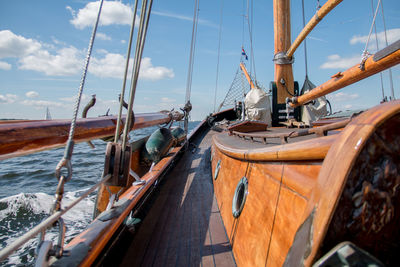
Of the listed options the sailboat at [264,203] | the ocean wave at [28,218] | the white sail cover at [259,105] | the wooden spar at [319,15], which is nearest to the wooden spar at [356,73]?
the sailboat at [264,203]

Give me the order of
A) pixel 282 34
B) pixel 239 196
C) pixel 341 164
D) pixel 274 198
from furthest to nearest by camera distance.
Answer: pixel 282 34 < pixel 239 196 < pixel 274 198 < pixel 341 164

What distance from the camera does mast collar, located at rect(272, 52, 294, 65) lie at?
6496mm

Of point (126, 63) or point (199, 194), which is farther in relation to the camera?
point (199, 194)

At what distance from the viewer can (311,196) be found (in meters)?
0.83

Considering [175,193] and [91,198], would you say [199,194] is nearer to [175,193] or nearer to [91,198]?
[175,193]

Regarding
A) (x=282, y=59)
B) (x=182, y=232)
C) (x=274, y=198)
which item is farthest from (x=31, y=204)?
(x=282, y=59)

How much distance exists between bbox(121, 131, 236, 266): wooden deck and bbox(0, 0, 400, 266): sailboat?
0.01 m

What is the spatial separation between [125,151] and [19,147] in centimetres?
53

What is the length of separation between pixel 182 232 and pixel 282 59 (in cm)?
582

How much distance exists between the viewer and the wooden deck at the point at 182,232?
199 cm

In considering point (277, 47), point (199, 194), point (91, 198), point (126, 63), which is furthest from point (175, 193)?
point (277, 47)

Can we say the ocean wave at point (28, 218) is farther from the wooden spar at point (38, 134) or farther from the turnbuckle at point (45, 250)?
the turnbuckle at point (45, 250)

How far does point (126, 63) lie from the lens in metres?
1.46

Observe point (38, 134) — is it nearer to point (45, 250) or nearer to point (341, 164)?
point (45, 250)
